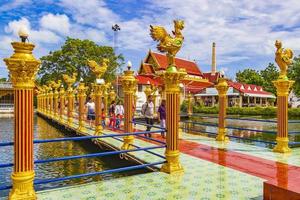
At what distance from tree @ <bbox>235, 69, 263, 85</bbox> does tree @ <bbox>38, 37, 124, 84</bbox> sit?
2707 cm

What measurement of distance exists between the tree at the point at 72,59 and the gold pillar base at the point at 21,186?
36245mm

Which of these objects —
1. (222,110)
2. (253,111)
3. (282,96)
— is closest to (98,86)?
(222,110)

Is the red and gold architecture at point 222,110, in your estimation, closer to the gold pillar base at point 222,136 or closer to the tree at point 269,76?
the gold pillar base at point 222,136

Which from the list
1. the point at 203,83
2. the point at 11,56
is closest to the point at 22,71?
the point at 11,56

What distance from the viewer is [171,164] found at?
6355 mm

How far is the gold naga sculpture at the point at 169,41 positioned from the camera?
6445 millimetres

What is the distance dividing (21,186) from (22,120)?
982 millimetres

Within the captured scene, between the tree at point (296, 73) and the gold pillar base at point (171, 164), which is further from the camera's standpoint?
the tree at point (296, 73)

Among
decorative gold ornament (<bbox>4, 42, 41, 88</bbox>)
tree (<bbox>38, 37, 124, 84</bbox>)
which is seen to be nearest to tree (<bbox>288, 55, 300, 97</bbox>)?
tree (<bbox>38, 37, 124, 84</bbox>)

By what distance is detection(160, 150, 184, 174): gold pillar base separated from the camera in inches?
249

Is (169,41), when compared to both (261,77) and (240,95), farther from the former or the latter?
Answer: (261,77)

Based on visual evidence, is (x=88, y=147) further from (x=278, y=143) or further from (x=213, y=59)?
(x=213, y=59)

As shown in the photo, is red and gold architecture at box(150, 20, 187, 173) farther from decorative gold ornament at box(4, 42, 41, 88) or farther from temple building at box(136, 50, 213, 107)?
temple building at box(136, 50, 213, 107)

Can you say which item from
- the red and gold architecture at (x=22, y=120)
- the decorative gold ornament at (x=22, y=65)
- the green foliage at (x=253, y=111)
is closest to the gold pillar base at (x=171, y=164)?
the red and gold architecture at (x=22, y=120)
